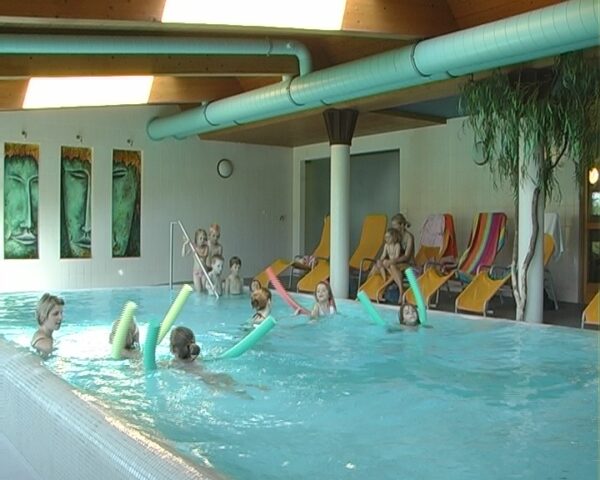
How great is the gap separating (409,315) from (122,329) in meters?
2.98

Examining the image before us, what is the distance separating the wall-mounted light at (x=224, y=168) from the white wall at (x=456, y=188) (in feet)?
8.04

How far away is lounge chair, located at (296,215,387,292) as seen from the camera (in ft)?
35.8

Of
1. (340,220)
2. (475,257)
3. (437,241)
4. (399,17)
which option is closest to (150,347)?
(399,17)

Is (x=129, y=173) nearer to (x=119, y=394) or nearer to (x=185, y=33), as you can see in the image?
(x=185, y=33)

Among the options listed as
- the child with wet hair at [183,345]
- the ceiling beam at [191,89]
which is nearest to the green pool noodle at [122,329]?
the child with wet hair at [183,345]

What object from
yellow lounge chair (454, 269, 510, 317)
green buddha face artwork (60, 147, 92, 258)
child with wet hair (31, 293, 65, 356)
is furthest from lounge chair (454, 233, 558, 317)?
green buddha face artwork (60, 147, 92, 258)

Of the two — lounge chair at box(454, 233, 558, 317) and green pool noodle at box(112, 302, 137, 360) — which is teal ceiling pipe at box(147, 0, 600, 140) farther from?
green pool noodle at box(112, 302, 137, 360)

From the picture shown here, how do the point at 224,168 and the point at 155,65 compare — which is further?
the point at 224,168

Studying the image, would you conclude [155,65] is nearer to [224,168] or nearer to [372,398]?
[224,168]

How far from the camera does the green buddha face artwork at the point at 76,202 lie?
12.1 meters

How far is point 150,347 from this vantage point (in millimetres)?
4926

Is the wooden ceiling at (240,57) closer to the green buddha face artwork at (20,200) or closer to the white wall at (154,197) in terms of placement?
the white wall at (154,197)

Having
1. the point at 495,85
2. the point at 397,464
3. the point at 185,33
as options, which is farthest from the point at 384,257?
the point at 397,464

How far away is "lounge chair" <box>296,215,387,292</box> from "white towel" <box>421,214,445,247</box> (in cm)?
84
